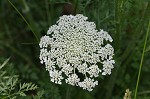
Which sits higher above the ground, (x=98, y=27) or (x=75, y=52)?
(x=98, y=27)

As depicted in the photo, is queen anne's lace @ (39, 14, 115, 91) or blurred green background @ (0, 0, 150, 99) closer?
queen anne's lace @ (39, 14, 115, 91)

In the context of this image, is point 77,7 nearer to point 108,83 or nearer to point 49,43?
point 49,43

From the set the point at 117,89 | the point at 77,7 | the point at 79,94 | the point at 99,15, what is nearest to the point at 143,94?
the point at 117,89

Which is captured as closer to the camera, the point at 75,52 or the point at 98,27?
the point at 75,52

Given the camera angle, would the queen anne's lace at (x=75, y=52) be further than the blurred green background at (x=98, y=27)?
No
